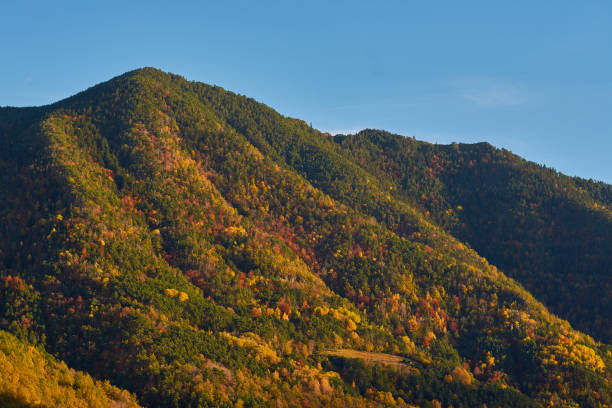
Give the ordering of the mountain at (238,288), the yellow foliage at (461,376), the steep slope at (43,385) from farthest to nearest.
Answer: the yellow foliage at (461,376) < the mountain at (238,288) < the steep slope at (43,385)

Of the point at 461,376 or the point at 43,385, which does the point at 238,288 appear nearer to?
the point at 43,385

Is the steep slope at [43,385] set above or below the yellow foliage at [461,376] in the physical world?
above

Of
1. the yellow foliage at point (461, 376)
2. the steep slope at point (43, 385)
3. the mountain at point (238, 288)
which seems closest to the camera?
the steep slope at point (43, 385)

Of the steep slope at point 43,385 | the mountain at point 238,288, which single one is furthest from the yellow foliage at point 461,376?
the steep slope at point 43,385

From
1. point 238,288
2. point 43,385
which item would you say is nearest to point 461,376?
point 238,288

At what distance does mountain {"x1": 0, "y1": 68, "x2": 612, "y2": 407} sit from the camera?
298ft

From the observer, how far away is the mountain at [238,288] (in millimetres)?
90875

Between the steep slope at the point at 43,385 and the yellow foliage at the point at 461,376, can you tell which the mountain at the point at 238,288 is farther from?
the steep slope at the point at 43,385

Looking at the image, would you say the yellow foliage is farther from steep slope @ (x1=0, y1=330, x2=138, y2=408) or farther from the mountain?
steep slope @ (x1=0, y1=330, x2=138, y2=408)

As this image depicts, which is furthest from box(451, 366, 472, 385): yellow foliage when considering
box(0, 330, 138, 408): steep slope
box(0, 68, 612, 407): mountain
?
box(0, 330, 138, 408): steep slope

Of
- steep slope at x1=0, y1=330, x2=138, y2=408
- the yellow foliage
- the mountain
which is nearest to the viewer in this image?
steep slope at x1=0, y1=330, x2=138, y2=408

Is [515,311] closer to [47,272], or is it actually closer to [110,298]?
[110,298]

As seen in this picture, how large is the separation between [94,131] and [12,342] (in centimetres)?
11336

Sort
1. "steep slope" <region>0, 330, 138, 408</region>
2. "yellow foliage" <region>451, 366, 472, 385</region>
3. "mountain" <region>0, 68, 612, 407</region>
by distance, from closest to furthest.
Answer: "steep slope" <region>0, 330, 138, 408</region> → "mountain" <region>0, 68, 612, 407</region> → "yellow foliage" <region>451, 366, 472, 385</region>
